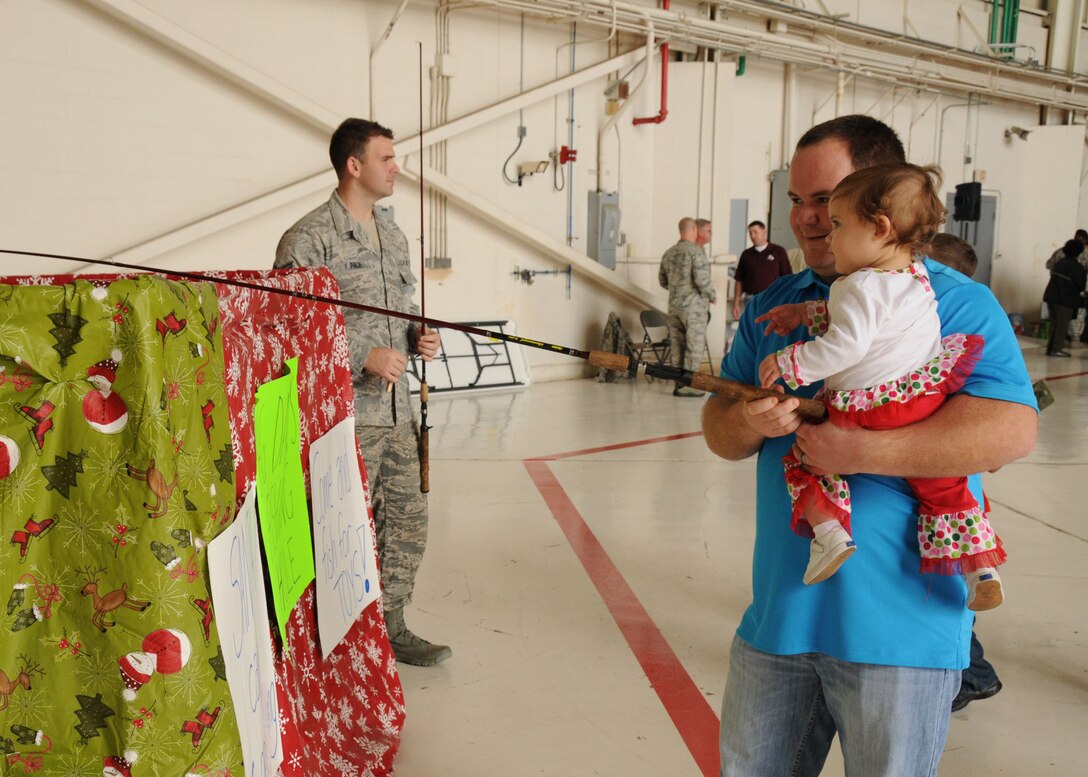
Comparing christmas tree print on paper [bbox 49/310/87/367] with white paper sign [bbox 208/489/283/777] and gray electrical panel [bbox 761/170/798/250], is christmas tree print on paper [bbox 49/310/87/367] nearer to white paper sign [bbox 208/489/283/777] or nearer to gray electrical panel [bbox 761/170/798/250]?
white paper sign [bbox 208/489/283/777]

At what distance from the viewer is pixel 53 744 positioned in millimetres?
1007

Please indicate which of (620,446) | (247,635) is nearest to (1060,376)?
(620,446)

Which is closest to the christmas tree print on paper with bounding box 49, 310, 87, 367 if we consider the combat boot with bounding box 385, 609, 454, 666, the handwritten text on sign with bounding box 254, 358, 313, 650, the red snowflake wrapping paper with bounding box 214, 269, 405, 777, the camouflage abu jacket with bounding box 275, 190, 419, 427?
the red snowflake wrapping paper with bounding box 214, 269, 405, 777

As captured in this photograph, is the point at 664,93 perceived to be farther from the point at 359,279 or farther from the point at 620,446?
the point at 359,279

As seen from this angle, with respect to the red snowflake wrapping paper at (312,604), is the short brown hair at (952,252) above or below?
above

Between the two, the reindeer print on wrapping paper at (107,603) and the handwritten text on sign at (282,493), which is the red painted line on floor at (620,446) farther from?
the reindeer print on wrapping paper at (107,603)

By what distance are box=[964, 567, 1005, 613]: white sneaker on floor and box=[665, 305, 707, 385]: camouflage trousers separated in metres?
7.88

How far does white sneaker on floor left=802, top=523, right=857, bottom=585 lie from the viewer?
135 centimetres

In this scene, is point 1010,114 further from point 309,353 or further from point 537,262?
point 309,353

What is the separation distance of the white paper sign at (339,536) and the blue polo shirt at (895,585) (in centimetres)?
83

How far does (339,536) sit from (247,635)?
0.72 m

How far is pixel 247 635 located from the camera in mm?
1171

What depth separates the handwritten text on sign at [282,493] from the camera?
4.69ft

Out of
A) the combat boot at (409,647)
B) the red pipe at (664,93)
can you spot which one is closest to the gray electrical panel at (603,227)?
the red pipe at (664,93)
